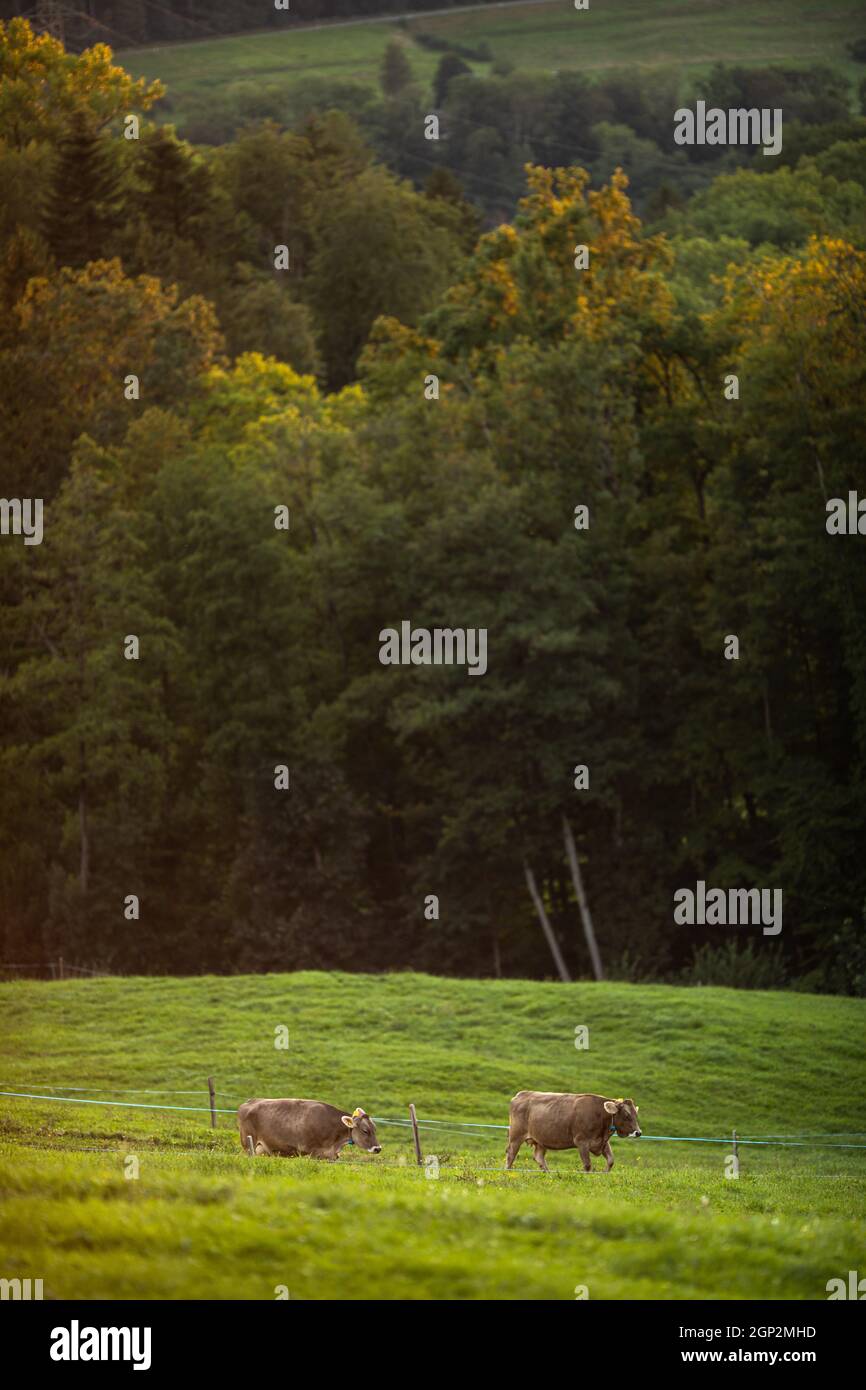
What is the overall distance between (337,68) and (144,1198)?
156 meters

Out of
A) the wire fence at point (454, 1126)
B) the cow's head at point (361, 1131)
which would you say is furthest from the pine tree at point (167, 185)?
the cow's head at point (361, 1131)

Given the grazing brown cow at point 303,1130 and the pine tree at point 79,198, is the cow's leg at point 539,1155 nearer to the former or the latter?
the grazing brown cow at point 303,1130

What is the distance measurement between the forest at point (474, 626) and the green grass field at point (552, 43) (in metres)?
65.9

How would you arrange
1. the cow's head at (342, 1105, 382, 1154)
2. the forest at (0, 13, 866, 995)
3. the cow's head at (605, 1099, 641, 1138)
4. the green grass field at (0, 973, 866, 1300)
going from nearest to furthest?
the green grass field at (0, 973, 866, 1300) → the cow's head at (342, 1105, 382, 1154) → the cow's head at (605, 1099, 641, 1138) → the forest at (0, 13, 866, 995)

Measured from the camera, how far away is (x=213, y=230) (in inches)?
3996

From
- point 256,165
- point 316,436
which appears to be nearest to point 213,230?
point 256,165

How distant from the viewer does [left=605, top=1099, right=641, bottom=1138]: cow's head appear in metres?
26.2

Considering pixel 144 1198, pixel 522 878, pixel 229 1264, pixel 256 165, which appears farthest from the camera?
pixel 256 165

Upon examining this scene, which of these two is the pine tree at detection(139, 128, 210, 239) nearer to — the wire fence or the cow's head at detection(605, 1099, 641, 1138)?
the wire fence

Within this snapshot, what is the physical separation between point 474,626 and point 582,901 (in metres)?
10.3

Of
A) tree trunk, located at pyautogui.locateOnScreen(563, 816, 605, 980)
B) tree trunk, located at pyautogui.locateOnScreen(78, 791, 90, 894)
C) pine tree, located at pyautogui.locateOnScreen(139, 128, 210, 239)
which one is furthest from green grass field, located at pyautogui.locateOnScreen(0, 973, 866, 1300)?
pine tree, located at pyautogui.locateOnScreen(139, 128, 210, 239)

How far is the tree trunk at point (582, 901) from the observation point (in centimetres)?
6509

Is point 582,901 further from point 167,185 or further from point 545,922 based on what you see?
point 167,185

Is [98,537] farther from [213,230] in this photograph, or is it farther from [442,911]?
[213,230]
